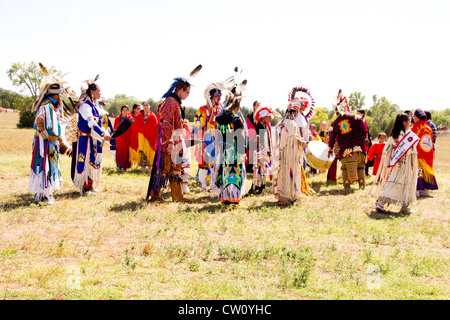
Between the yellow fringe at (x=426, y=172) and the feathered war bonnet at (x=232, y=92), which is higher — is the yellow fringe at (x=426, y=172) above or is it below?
below

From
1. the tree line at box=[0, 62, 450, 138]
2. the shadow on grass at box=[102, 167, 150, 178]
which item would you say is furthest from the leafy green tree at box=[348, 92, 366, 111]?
the shadow on grass at box=[102, 167, 150, 178]

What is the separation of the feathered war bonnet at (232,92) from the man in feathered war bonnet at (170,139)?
604mm

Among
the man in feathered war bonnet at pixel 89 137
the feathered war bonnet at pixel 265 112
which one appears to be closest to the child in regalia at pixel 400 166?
the feathered war bonnet at pixel 265 112

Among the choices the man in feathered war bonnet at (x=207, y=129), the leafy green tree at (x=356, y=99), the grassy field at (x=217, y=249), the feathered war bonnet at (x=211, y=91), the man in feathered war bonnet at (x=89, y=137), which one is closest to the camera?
the grassy field at (x=217, y=249)

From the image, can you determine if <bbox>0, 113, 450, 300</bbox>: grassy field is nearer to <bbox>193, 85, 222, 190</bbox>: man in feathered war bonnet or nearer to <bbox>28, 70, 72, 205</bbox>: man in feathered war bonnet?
<bbox>28, 70, 72, 205</bbox>: man in feathered war bonnet

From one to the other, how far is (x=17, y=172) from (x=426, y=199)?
951cm

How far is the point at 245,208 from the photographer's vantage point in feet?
23.8

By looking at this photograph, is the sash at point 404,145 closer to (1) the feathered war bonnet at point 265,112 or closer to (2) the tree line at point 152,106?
(1) the feathered war bonnet at point 265,112

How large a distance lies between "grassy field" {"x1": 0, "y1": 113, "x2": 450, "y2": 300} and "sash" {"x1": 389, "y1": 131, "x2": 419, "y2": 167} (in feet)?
3.15

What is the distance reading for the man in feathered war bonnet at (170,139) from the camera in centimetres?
724

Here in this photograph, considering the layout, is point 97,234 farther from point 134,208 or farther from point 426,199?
point 426,199
